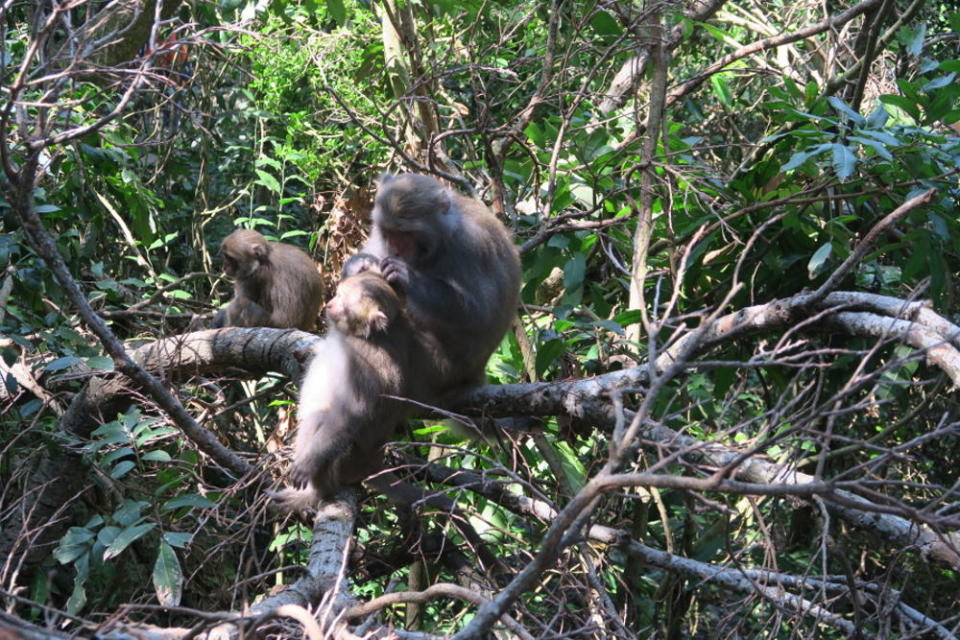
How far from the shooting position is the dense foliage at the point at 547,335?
342cm

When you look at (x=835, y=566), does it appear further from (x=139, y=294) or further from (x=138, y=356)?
(x=139, y=294)

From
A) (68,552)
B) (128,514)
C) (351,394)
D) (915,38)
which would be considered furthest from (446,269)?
(915,38)

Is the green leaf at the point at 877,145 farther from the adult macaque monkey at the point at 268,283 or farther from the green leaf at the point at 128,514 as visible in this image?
the adult macaque monkey at the point at 268,283

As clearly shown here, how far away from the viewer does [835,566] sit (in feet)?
20.7

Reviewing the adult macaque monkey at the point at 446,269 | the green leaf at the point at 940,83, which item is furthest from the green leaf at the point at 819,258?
the adult macaque monkey at the point at 446,269

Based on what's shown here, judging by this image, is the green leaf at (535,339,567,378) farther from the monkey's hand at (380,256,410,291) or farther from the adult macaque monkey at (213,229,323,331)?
the adult macaque monkey at (213,229,323,331)

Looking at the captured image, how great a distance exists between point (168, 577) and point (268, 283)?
144 inches

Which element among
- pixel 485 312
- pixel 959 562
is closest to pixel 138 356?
pixel 485 312

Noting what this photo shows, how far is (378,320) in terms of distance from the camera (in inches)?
158

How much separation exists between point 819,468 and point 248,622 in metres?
1.24

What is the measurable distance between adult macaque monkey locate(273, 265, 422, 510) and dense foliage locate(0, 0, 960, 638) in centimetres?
16

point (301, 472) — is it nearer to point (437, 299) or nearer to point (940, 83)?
point (437, 299)

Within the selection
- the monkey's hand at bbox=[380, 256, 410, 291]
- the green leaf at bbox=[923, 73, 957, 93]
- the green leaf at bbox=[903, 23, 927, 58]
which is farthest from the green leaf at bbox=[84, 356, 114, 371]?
the green leaf at bbox=[903, 23, 927, 58]

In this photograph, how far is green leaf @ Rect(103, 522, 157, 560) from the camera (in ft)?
11.2
